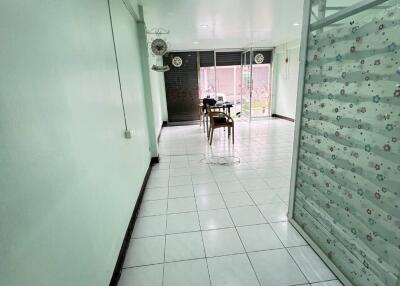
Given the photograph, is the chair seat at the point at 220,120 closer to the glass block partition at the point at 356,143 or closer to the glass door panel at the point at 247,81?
the glass block partition at the point at 356,143

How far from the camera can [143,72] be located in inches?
149

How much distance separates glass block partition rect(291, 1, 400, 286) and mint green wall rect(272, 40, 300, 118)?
5781 millimetres

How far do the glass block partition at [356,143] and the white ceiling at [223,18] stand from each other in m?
2.33

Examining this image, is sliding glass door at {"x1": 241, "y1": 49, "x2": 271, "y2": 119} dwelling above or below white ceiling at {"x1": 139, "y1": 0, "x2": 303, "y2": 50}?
below

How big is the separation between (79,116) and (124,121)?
1.02 meters

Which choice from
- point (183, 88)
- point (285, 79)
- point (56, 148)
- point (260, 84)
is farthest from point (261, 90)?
point (56, 148)

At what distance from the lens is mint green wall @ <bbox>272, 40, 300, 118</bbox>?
6.91 meters

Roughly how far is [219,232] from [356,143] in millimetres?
1390

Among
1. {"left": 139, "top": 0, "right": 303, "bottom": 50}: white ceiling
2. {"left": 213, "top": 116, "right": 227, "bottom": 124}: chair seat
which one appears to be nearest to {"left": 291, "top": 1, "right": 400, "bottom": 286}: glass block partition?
{"left": 139, "top": 0, "right": 303, "bottom": 50}: white ceiling

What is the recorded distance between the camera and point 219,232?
6.96 ft

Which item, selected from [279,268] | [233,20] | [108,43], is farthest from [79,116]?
[233,20]

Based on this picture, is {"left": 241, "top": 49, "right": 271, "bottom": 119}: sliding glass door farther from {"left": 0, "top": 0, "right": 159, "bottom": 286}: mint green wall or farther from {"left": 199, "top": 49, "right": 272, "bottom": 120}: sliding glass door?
{"left": 0, "top": 0, "right": 159, "bottom": 286}: mint green wall

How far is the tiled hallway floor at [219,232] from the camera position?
1.66 metres

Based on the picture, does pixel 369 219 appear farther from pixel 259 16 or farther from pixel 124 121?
pixel 259 16
